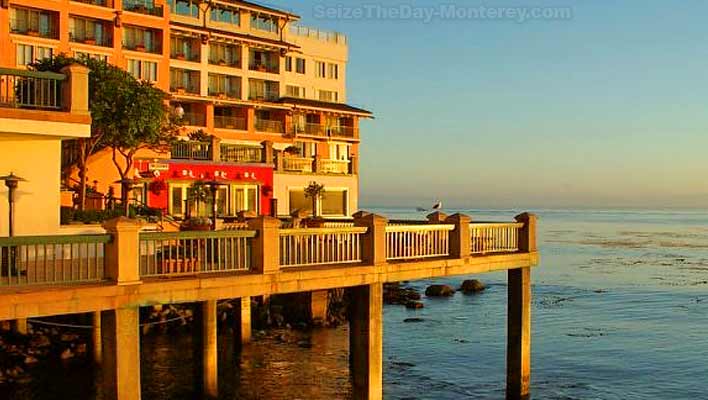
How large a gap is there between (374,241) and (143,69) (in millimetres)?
39419

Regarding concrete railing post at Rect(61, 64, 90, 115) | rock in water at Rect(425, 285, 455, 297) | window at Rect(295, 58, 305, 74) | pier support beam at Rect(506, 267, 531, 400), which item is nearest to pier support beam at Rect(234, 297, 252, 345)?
pier support beam at Rect(506, 267, 531, 400)

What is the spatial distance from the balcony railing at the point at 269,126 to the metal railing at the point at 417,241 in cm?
4839

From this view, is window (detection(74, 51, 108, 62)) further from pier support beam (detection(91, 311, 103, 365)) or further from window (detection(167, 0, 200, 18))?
pier support beam (detection(91, 311, 103, 365))

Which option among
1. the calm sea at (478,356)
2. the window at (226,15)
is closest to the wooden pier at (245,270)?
the calm sea at (478,356)

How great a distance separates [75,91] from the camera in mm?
18812

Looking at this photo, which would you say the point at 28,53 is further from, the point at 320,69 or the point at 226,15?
the point at 320,69

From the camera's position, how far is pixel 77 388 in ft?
83.8

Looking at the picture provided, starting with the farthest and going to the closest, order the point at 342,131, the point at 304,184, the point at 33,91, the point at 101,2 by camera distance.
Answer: the point at 342,131 → the point at 304,184 → the point at 101,2 → the point at 33,91

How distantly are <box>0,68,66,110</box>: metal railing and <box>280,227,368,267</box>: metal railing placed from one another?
6461 mm

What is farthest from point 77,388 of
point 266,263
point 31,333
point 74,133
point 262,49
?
point 262,49

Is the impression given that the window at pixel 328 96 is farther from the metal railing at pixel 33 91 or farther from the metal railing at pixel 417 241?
the metal railing at pixel 33 91

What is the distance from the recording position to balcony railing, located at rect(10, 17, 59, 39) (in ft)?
159

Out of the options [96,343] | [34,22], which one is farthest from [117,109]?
[96,343]

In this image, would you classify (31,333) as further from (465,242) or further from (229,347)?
(465,242)
